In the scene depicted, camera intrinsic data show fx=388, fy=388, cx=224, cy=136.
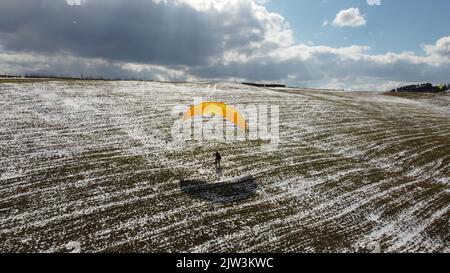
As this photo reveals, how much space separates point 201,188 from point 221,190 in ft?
4.41

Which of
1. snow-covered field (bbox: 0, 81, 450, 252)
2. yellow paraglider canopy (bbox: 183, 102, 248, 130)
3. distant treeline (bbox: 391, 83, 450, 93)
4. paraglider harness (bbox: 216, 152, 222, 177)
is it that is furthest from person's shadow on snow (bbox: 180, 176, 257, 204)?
distant treeline (bbox: 391, 83, 450, 93)

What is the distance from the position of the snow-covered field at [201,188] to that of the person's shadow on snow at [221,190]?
0.43 ft

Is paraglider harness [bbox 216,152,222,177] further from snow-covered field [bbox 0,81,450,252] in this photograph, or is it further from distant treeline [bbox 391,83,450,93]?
distant treeline [bbox 391,83,450,93]

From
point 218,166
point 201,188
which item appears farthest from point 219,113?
point 201,188

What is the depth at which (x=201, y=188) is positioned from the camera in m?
25.9

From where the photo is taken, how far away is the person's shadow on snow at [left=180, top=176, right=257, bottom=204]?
81.3 feet

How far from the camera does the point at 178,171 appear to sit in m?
28.4

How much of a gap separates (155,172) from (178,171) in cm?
169

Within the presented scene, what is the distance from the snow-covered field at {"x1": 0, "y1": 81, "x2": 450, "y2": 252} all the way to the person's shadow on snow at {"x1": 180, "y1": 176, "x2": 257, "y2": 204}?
130mm
